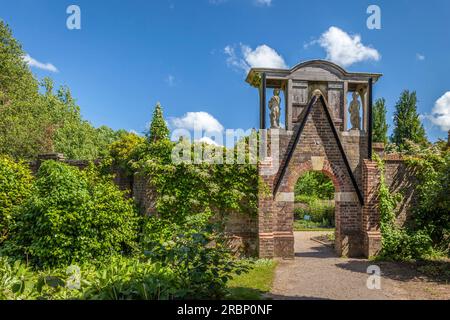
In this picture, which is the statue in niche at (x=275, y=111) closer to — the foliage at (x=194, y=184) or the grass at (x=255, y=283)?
the foliage at (x=194, y=184)

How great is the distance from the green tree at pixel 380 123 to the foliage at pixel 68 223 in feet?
94.9

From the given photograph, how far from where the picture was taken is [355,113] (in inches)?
418

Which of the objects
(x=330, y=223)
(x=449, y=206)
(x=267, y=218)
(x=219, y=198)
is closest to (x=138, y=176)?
(x=219, y=198)

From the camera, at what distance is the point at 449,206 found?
342 inches

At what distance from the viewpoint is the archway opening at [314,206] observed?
20.1 m

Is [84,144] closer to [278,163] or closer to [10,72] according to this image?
[10,72]

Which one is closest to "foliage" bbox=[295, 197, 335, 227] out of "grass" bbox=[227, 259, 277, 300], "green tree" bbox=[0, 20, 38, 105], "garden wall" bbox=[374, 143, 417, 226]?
"garden wall" bbox=[374, 143, 417, 226]

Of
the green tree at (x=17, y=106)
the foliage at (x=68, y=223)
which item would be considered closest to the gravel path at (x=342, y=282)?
the foliage at (x=68, y=223)

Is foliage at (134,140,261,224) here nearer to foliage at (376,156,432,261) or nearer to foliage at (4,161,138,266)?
foliage at (4,161,138,266)

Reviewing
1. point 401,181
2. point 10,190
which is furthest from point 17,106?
point 401,181

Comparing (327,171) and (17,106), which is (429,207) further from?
(17,106)

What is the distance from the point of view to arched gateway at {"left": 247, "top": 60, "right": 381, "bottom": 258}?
9984 millimetres

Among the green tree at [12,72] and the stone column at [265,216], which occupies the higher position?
the green tree at [12,72]

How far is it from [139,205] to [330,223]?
1492 cm
